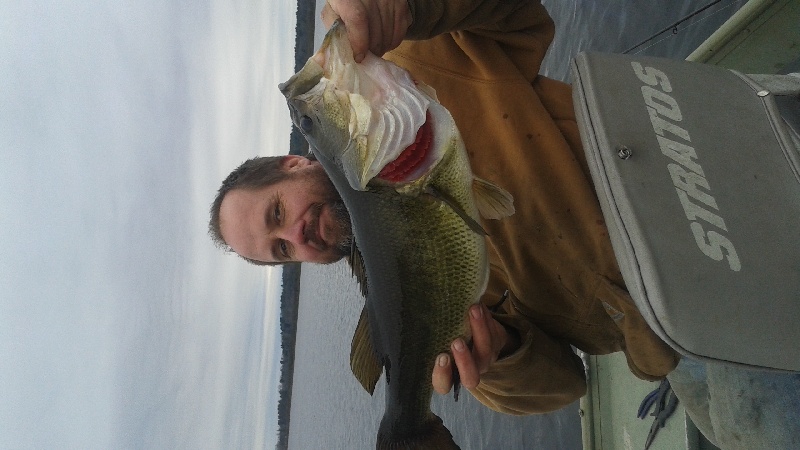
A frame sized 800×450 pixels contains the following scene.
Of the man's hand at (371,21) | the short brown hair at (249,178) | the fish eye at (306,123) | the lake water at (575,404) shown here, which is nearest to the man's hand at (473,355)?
the fish eye at (306,123)

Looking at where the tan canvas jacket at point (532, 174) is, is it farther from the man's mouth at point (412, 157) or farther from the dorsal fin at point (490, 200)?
the man's mouth at point (412, 157)

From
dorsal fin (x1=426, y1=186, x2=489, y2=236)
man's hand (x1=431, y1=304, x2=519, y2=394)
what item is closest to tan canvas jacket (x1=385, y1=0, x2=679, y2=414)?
man's hand (x1=431, y1=304, x2=519, y2=394)

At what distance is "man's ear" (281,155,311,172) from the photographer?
328 cm

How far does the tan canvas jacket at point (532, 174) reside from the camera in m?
2.39

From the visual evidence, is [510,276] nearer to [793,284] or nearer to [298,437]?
[793,284]

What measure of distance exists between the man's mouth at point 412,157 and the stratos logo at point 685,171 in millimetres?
812

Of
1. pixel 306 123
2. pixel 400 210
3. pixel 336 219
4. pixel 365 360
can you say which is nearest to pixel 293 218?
pixel 336 219

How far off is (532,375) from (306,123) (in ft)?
5.45

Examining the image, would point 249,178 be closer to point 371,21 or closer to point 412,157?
point 412,157

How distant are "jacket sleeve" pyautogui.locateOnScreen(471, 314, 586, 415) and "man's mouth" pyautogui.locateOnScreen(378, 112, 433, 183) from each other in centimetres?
108

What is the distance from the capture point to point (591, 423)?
474cm

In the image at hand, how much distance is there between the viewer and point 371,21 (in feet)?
5.81

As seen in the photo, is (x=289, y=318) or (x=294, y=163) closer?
(x=294, y=163)

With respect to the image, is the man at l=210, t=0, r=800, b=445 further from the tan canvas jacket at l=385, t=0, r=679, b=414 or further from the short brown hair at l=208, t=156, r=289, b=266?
the short brown hair at l=208, t=156, r=289, b=266
